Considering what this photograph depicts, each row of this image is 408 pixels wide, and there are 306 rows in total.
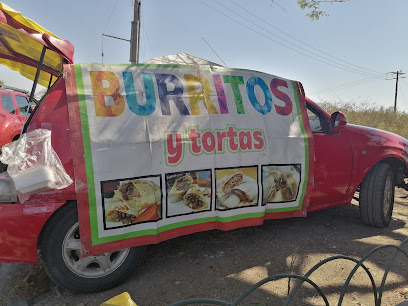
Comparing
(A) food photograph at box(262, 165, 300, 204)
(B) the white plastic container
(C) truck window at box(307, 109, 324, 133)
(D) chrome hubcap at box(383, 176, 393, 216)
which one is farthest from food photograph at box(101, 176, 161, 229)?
(D) chrome hubcap at box(383, 176, 393, 216)

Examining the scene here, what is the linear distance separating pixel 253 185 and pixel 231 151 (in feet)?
1.42

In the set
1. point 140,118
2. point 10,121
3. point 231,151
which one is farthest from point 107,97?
point 10,121

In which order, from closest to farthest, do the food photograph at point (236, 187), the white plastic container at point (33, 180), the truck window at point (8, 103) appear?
the white plastic container at point (33, 180) → the food photograph at point (236, 187) → the truck window at point (8, 103)

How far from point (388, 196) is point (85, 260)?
383 cm

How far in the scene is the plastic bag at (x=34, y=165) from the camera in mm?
2227

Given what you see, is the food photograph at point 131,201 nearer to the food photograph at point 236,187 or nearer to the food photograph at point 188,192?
the food photograph at point 188,192

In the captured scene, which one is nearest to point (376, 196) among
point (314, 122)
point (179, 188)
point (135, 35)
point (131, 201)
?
point (314, 122)

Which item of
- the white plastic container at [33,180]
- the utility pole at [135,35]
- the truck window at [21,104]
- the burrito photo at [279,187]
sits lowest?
the burrito photo at [279,187]

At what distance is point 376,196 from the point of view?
12.8ft

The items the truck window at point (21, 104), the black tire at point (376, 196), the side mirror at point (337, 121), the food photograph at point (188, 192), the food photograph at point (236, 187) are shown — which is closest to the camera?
the food photograph at point (188, 192)

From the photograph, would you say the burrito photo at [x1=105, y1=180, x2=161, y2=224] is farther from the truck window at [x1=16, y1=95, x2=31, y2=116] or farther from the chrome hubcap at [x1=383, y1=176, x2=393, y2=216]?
the truck window at [x1=16, y1=95, x2=31, y2=116]

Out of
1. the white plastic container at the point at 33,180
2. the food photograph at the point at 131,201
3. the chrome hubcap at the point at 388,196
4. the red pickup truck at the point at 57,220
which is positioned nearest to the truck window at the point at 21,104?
the red pickup truck at the point at 57,220

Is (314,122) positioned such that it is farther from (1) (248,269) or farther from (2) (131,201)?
(2) (131,201)

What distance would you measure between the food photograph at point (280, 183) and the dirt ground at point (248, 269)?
62cm
